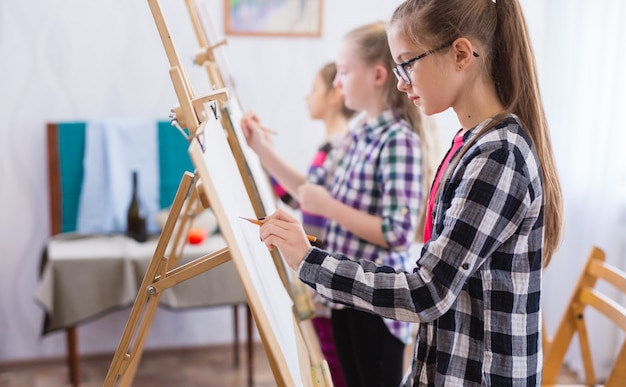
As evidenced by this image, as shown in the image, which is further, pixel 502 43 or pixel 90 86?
pixel 90 86

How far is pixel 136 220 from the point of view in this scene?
262 cm

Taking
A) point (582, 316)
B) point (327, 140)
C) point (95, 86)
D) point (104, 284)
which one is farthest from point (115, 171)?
point (582, 316)

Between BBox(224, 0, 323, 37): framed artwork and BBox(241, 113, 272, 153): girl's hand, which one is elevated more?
BBox(224, 0, 323, 37): framed artwork

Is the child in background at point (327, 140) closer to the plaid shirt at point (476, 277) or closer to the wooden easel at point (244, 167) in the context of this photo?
the wooden easel at point (244, 167)

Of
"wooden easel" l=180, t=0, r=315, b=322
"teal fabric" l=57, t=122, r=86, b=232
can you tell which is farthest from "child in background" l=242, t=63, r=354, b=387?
"teal fabric" l=57, t=122, r=86, b=232

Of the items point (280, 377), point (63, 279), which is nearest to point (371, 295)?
point (280, 377)

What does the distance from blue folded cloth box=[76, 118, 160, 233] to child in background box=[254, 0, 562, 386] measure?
1.82 m

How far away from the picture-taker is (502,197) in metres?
0.89

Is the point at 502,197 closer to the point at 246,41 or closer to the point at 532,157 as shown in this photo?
the point at 532,157

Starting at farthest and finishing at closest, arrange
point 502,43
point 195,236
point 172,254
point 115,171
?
point 115,171 < point 195,236 < point 172,254 < point 502,43

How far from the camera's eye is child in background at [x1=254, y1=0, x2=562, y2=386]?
887mm

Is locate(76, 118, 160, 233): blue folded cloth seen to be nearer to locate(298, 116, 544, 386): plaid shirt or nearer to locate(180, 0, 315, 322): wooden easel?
locate(180, 0, 315, 322): wooden easel

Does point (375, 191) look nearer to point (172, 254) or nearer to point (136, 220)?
point (172, 254)

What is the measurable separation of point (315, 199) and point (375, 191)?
146 millimetres
